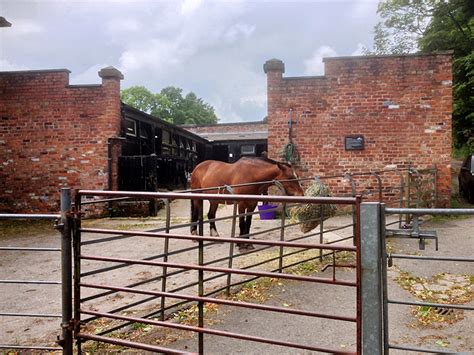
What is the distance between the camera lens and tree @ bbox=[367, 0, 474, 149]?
14625 millimetres

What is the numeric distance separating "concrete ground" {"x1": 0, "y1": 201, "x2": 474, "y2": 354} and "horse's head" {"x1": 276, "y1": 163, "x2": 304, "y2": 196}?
929 millimetres

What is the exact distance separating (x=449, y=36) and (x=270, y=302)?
16.8 meters

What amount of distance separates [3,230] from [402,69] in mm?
10287

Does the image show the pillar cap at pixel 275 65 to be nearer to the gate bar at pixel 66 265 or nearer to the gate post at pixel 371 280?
the gate bar at pixel 66 265

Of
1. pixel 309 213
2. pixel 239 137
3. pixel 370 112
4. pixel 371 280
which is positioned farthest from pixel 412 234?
pixel 239 137

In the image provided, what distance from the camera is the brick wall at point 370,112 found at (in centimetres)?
928

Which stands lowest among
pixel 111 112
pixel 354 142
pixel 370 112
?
pixel 354 142

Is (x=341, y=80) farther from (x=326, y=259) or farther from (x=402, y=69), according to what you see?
(x=326, y=259)

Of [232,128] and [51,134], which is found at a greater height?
[232,128]

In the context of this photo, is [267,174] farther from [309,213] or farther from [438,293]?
[438,293]

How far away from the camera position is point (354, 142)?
9.51 m

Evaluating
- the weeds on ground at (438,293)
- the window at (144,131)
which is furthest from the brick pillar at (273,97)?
the window at (144,131)

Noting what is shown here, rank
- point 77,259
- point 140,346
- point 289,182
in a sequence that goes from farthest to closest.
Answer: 1. point 289,182
2. point 77,259
3. point 140,346

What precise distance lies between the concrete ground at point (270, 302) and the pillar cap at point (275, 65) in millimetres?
4903
